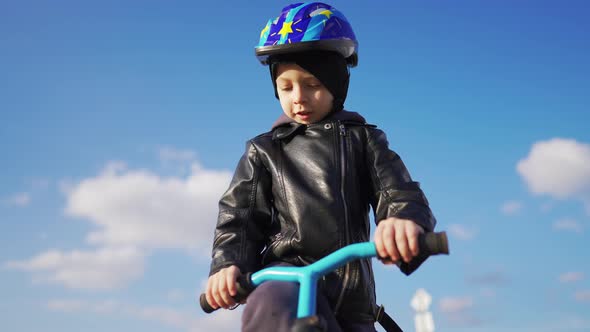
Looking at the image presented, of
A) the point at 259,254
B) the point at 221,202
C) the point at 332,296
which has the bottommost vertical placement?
the point at 332,296

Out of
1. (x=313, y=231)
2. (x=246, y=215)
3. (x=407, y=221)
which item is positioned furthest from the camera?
(x=246, y=215)

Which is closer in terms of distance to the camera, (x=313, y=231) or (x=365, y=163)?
(x=313, y=231)

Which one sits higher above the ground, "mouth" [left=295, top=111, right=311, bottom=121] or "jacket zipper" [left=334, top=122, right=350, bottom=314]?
"mouth" [left=295, top=111, right=311, bottom=121]

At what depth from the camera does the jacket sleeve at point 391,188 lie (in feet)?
10.7

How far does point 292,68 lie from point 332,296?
52.3 inches

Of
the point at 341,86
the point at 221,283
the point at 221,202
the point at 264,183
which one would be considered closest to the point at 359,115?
the point at 341,86

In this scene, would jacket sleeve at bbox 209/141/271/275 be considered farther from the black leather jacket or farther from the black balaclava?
the black balaclava

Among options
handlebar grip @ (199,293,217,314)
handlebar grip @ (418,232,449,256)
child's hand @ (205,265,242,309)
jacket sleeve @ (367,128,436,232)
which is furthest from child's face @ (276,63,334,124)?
handlebar grip @ (418,232,449,256)

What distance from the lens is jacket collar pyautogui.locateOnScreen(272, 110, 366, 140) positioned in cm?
379

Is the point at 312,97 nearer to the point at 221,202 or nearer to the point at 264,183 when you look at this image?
the point at 264,183

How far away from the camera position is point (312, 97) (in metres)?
3.79

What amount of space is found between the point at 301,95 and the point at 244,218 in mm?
780

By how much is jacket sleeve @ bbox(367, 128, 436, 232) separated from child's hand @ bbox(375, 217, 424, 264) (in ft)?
0.90

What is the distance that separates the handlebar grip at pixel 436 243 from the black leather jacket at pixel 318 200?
18.6 inches
